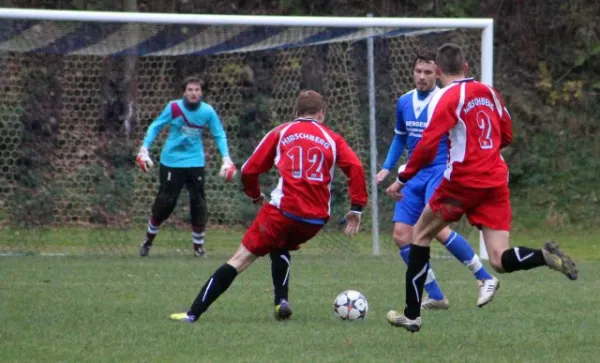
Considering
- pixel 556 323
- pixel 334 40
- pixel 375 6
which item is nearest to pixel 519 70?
pixel 375 6

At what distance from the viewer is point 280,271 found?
7676 mm

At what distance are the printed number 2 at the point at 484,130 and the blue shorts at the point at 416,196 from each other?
181 centimetres

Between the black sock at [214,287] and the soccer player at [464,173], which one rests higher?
the soccer player at [464,173]

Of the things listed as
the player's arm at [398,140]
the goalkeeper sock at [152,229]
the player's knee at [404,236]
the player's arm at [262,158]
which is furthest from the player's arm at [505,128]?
the goalkeeper sock at [152,229]

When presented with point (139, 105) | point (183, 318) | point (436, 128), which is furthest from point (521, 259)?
point (139, 105)

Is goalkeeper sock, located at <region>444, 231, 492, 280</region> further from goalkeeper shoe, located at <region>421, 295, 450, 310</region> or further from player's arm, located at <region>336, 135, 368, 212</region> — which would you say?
player's arm, located at <region>336, 135, 368, 212</region>

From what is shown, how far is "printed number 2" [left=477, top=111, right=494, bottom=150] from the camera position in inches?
259

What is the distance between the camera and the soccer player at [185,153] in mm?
12445

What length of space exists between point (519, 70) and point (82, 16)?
9.97 metres

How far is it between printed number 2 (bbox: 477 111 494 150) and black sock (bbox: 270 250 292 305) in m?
1.66

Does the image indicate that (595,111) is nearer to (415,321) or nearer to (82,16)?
(82,16)

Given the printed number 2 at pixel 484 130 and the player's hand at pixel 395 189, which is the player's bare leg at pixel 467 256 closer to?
the player's hand at pixel 395 189

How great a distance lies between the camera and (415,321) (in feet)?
21.8

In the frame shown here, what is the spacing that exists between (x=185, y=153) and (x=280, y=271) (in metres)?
5.13
